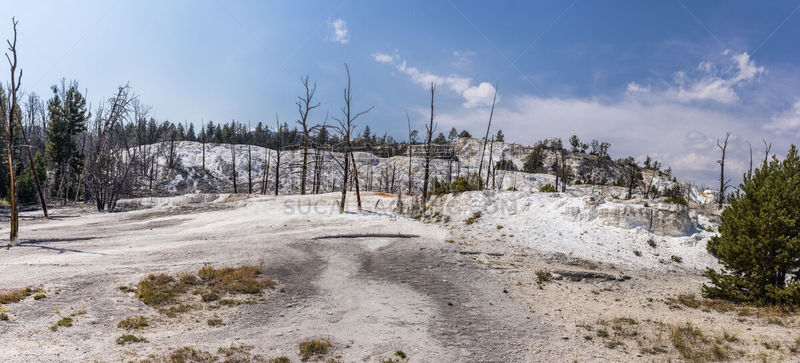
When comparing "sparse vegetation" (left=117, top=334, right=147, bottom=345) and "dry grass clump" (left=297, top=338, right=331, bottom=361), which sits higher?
"sparse vegetation" (left=117, top=334, right=147, bottom=345)

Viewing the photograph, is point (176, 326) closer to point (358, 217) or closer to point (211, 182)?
point (358, 217)

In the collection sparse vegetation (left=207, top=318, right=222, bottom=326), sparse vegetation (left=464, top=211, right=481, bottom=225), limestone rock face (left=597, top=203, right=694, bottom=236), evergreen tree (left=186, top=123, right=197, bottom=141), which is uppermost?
evergreen tree (left=186, top=123, right=197, bottom=141)

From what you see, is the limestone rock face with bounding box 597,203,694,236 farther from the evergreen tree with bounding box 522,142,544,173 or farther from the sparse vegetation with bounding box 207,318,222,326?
the evergreen tree with bounding box 522,142,544,173

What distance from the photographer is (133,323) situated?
884cm

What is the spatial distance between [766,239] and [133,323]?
60.0ft

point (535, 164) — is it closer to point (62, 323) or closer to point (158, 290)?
point (158, 290)

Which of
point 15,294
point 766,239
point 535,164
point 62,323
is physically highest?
point 535,164

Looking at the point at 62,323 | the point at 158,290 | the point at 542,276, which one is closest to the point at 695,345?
the point at 542,276

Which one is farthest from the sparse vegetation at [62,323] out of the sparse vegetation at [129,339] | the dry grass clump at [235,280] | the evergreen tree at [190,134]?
the evergreen tree at [190,134]

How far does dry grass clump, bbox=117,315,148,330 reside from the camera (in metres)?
8.70

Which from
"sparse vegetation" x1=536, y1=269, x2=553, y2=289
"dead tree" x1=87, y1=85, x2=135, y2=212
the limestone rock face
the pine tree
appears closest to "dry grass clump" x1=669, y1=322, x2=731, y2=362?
the pine tree

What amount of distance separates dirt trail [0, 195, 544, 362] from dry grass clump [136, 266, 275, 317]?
0.46m

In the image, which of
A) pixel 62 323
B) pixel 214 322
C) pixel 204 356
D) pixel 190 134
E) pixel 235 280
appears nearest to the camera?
pixel 204 356

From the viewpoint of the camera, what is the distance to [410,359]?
25.6ft
